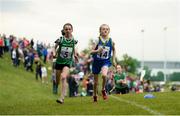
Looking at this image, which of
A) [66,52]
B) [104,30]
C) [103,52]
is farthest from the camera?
[103,52]

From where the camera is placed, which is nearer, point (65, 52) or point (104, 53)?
point (65, 52)

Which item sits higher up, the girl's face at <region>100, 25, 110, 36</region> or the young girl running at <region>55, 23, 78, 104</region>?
the girl's face at <region>100, 25, 110, 36</region>

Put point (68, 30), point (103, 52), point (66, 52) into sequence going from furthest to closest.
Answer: point (103, 52) < point (66, 52) < point (68, 30)

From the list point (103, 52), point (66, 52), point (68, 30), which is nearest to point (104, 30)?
point (103, 52)

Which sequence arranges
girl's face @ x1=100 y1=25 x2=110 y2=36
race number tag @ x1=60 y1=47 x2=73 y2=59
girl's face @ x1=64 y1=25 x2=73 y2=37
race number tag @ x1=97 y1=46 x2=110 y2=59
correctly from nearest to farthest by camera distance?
girl's face @ x1=64 y1=25 x2=73 y2=37, race number tag @ x1=60 y1=47 x2=73 y2=59, girl's face @ x1=100 y1=25 x2=110 y2=36, race number tag @ x1=97 y1=46 x2=110 y2=59

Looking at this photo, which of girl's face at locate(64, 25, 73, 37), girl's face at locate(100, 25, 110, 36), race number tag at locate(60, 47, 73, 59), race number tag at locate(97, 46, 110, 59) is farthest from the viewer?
race number tag at locate(97, 46, 110, 59)

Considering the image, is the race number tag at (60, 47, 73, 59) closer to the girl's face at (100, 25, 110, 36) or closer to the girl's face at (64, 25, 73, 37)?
the girl's face at (64, 25, 73, 37)

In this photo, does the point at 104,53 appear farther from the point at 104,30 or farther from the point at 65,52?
the point at 65,52

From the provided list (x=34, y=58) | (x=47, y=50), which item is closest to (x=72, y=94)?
(x=34, y=58)

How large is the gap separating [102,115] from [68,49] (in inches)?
157

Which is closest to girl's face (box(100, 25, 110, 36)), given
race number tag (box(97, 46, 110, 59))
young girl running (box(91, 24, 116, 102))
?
young girl running (box(91, 24, 116, 102))

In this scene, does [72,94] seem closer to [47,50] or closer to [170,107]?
[47,50]

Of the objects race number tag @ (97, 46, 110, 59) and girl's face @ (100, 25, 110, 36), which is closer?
girl's face @ (100, 25, 110, 36)

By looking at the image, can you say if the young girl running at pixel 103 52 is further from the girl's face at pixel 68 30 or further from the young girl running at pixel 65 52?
the girl's face at pixel 68 30
